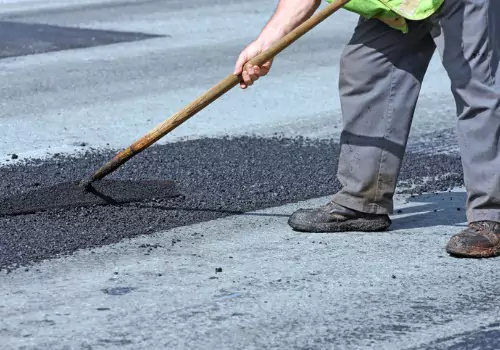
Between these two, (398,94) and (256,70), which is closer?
(256,70)

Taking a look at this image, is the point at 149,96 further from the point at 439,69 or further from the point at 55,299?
the point at 55,299

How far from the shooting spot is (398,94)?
5.12m

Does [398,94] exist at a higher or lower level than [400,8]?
lower

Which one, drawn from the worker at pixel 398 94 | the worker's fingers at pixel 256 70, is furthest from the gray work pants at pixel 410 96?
the worker's fingers at pixel 256 70

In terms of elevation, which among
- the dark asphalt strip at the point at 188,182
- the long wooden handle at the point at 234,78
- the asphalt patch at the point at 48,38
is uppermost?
the long wooden handle at the point at 234,78

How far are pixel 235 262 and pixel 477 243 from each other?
0.99 m

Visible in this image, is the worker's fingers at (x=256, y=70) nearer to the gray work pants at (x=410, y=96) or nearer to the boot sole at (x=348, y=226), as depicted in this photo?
the gray work pants at (x=410, y=96)

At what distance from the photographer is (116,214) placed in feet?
17.6

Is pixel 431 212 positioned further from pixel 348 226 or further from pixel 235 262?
pixel 235 262

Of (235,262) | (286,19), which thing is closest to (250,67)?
(286,19)

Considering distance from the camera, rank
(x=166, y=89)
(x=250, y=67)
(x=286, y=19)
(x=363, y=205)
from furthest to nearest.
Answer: (x=166, y=89)
(x=363, y=205)
(x=286, y=19)
(x=250, y=67)

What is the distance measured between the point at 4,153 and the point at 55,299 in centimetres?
262

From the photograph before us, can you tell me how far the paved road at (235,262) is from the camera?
393cm

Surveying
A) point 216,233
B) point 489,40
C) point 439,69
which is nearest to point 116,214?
point 216,233
